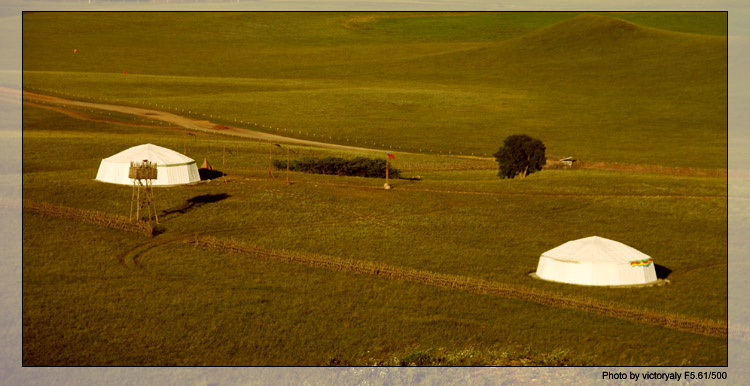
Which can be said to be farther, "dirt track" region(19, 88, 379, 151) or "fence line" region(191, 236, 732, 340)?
"dirt track" region(19, 88, 379, 151)

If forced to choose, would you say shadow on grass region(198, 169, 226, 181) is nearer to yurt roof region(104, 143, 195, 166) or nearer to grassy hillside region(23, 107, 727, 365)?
grassy hillside region(23, 107, 727, 365)

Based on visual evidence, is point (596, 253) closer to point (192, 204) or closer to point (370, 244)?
point (370, 244)

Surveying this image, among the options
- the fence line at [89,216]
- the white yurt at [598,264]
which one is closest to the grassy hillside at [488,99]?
the fence line at [89,216]

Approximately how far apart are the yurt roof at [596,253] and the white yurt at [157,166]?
37170 mm

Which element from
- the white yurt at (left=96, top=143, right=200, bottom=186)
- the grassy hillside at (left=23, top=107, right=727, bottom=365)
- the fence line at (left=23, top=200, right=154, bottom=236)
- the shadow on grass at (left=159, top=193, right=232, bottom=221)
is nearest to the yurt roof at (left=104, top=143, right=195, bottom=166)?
the white yurt at (left=96, top=143, right=200, bottom=186)

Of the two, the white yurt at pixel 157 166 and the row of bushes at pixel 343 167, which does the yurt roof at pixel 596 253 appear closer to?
the white yurt at pixel 157 166

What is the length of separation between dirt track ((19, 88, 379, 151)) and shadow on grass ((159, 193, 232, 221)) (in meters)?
35.9

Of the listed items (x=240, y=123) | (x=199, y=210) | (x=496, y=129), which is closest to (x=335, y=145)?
(x=240, y=123)

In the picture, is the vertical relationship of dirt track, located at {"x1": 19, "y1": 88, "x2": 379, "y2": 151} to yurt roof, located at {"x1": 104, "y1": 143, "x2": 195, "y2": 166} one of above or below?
above

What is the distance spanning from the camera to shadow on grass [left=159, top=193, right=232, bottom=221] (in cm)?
6738

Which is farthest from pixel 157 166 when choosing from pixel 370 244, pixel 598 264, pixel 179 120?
pixel 179 120

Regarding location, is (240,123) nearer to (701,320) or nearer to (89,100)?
(89,100)

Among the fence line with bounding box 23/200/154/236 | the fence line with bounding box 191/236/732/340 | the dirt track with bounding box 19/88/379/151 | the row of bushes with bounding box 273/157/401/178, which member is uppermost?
the dirt track with bounding box 19/88/379/151

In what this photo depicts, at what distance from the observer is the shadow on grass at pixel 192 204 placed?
67.4 m
